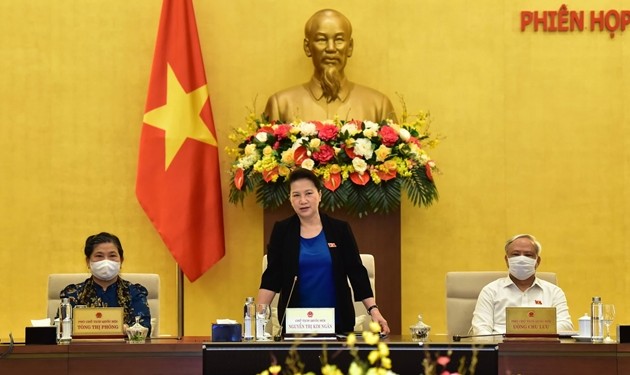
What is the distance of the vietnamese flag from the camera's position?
6.88 metres

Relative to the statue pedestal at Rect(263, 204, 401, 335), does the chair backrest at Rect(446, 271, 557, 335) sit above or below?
below

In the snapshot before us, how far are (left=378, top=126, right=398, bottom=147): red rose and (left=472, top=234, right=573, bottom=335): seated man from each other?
1.17 metres

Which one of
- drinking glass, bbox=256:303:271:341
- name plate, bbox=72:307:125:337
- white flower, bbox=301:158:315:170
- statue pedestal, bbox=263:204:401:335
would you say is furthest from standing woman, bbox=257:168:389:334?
statue pedestal, bbox=263:204:401:335

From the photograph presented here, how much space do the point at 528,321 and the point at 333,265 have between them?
3.13ft

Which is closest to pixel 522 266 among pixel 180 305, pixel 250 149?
pixel 250 149

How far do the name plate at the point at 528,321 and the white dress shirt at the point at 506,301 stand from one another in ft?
2.42

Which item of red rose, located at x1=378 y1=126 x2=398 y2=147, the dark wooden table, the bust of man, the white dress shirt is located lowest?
the dark wooden table

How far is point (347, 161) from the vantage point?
6363 mm

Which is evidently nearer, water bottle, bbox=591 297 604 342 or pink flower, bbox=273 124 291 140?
water bottle, bbox=591 297 604 342

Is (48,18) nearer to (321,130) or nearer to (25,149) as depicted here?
(25,149)

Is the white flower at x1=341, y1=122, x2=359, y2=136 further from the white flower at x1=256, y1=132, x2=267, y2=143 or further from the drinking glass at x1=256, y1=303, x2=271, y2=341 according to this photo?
the drinking glass at x1=256, y1=303, x2=271, y2=341

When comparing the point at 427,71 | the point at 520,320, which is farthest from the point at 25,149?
the point at 520,320

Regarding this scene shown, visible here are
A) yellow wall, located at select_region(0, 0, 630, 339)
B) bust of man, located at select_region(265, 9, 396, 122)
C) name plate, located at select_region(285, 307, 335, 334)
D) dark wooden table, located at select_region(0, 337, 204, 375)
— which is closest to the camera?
dark wooden table, located at select_region(0, 337, 204, 375)

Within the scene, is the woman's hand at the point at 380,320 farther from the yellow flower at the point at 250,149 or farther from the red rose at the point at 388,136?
the yellow flower at the point at 250,149
